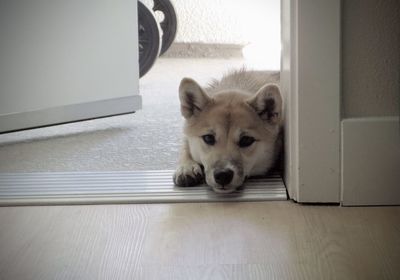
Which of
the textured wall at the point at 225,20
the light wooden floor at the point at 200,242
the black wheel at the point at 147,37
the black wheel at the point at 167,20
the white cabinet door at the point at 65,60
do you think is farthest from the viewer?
the textured wall at the point at 225,20

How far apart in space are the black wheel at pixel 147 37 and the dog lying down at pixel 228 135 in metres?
1.53

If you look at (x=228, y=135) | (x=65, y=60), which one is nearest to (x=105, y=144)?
(x=65, y=60)

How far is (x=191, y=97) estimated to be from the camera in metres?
2.30

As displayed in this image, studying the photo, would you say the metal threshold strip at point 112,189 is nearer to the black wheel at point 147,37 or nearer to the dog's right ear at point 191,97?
the dog's right ear at point 191,97

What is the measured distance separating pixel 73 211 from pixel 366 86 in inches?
39.1

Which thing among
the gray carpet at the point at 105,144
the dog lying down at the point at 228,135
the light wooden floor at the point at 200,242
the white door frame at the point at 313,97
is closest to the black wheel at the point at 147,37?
the gray carpet at the point at 105,144

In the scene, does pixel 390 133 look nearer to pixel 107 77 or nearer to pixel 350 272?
pixel 350 272

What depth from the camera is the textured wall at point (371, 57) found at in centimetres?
186

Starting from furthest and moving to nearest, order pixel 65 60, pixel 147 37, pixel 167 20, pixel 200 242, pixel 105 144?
pixel 167 20 → pixel 147 37 → pixel 65 60 → pixel 105 144 → pixel 200 242

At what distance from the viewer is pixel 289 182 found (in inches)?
81.1

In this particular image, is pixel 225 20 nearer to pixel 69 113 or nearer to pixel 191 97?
pixel 69 113

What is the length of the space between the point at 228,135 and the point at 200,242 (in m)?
0.58

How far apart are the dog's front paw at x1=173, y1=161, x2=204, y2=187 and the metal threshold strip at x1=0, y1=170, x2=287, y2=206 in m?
0.03

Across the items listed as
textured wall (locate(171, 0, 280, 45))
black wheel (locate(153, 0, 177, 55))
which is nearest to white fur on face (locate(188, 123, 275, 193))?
black wheel (locate(153, 0, 177, 55))
